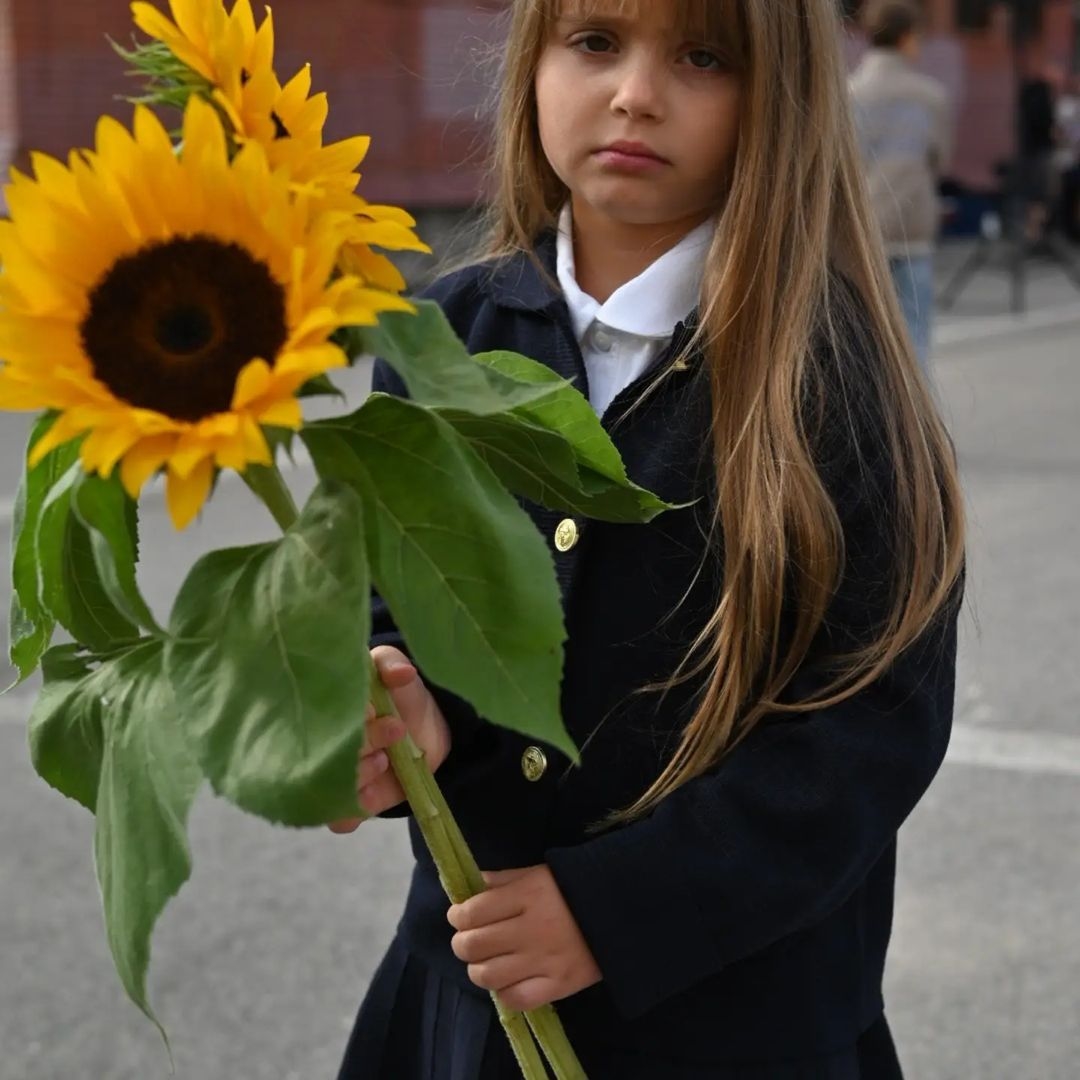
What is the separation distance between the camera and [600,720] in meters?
1.70

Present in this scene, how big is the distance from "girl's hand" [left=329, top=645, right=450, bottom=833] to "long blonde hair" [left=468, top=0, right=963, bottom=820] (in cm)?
17

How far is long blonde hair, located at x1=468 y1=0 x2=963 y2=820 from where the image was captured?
1597 mm

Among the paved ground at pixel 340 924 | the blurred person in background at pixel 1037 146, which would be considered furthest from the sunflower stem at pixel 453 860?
the blurred person in background at pixel 1037 146

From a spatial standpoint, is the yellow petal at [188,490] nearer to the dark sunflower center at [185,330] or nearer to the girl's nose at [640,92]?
the dark sunflower center at [185,330]

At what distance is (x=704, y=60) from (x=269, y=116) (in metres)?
0.63

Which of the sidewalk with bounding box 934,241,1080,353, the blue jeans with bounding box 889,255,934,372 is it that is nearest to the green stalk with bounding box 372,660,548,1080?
the blue jeans with bounding box 889,255,934,372

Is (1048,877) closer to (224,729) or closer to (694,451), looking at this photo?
(694,451)

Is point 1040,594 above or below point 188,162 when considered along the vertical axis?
below

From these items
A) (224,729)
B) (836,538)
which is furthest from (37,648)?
(836,538)

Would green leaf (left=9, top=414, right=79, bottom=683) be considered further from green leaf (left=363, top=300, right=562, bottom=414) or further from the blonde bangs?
the blonde bangs

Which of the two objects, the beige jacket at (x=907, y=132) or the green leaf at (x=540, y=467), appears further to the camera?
the beige jacket at (x=907, y=132)

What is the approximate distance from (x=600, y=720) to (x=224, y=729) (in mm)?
→ 640

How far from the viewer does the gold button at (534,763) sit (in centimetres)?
169

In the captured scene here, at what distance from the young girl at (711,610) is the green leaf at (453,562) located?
376 millimetres
